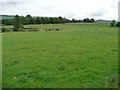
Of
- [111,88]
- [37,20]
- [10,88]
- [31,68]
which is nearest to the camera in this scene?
[111,88]

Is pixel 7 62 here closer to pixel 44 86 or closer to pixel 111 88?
pixel 44 86

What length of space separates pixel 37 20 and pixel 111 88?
114 metres

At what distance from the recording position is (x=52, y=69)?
643 inches

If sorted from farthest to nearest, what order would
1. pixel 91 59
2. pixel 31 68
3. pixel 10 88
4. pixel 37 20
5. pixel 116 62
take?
pixel 37 20 → pixel 91 59 → pixel 116 62 → pixel 31 68 → pixel 10 88

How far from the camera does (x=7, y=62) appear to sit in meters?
18.8

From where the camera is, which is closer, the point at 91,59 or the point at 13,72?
the point at 13,72

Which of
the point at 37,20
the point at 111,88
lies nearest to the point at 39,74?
the point at 111,88

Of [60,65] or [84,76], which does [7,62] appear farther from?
[84,76]

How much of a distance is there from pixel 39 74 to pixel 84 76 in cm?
246

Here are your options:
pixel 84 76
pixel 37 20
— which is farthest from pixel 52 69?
pixel 37 20

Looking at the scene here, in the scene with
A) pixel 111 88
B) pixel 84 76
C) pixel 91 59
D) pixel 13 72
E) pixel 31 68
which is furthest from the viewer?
pixel 91 59

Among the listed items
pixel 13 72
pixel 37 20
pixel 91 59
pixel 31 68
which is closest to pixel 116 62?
pixel 91 59

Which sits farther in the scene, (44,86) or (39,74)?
(39,74)

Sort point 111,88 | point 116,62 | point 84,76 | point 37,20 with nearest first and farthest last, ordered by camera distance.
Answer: point 111,88 → point 84,76 → point 116,62 → point 37,20
